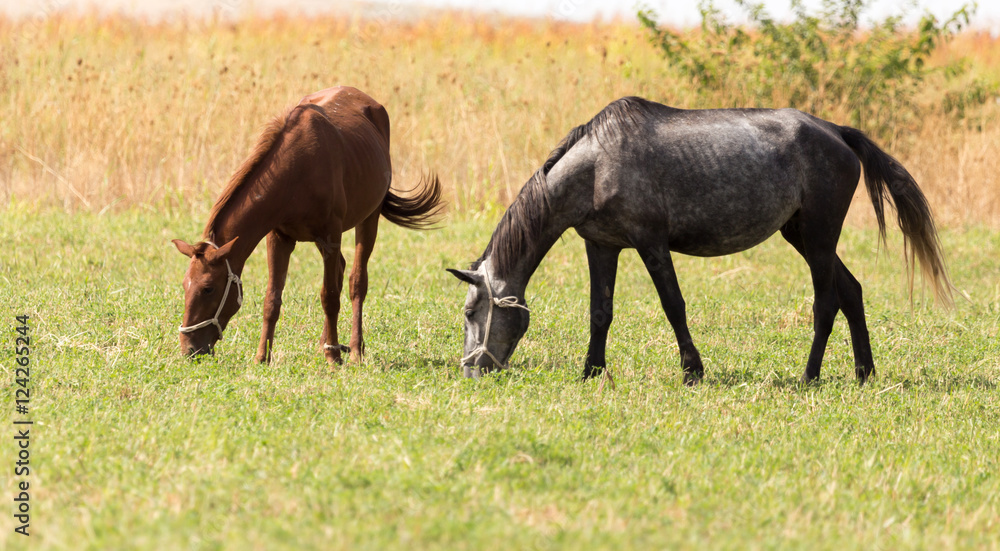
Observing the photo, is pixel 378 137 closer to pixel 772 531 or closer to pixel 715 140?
pixel 715 140

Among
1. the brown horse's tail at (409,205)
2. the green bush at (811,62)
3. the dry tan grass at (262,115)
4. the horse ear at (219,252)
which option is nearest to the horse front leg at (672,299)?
the brown horse's tail at (409,205)

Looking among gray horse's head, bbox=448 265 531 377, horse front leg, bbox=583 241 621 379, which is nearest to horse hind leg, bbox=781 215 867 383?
horse front leg, bbox=583 241 621 379

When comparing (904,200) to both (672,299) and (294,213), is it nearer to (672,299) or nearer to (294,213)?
(672,299)

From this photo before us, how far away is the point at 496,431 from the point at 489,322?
144cm

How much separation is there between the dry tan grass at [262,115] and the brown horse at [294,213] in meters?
5.59

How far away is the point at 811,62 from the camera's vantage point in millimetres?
13984

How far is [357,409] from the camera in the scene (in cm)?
500

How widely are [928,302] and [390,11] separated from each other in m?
6.82

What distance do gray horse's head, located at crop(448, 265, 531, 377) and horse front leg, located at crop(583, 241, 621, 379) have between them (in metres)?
0.58

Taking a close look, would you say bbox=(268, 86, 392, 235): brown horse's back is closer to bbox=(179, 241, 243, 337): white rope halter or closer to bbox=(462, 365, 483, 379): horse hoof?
bbox=(179, 241, 243, 337): white rope halter

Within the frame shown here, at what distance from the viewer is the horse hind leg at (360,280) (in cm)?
665

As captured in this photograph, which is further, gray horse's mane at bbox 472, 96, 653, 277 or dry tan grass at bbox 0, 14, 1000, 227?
dry tan grass at bbox 0, 14, 1000, 227

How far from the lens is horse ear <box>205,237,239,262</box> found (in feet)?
17.9

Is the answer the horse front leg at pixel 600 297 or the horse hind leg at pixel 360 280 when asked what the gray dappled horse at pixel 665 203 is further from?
the horse hind leg at pixel 360 280
